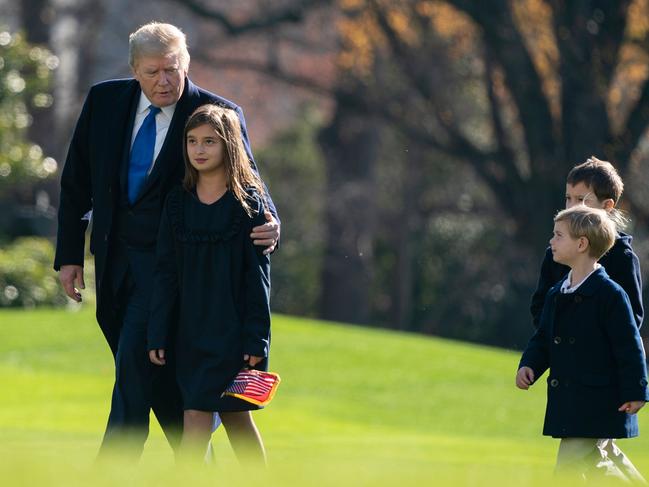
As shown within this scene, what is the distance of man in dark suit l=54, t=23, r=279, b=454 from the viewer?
6.53 meters

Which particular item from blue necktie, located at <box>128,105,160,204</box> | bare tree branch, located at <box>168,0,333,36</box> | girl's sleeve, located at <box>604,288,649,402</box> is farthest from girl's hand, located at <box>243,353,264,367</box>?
bare tree branch, located at <box>168,0,333,36</box>

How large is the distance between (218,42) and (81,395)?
15.5 meters

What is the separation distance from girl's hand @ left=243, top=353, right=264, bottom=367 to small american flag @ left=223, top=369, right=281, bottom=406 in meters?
0.03

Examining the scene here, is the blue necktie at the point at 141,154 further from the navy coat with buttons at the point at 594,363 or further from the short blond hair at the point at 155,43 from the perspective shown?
the navy coat with buttons at the point at 594,363

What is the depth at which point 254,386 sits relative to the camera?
6.16 metres

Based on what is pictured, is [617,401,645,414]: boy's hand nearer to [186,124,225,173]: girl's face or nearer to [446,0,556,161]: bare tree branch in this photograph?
[186,124,225,173]: girl's face

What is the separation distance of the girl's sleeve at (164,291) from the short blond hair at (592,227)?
1.59m

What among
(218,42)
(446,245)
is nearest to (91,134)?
(218,42)

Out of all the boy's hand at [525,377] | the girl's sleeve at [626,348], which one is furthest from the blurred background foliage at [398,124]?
the girl's sleeve at [626,348]

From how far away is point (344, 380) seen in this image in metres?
16.8

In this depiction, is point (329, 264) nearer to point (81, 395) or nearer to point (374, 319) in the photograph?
point (374, 319)

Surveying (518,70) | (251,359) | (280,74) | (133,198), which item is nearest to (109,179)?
(133,198)

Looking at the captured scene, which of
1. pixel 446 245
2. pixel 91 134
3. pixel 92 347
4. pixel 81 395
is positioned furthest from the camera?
pixel 446 245

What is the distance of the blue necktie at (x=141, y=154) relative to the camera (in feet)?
21.8
